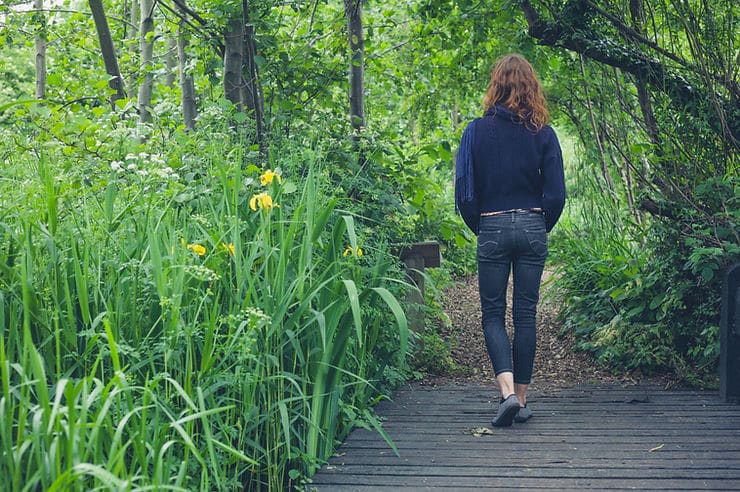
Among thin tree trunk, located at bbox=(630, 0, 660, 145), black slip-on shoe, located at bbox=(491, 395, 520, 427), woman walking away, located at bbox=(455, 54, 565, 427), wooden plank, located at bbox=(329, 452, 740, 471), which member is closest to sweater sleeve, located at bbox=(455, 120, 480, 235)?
woman walking away, located at bbox=(455, 54, 565, 427)

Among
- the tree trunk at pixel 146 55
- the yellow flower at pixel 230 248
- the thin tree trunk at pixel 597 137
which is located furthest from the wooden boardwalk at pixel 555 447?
the tree trunk at pixel 146 55

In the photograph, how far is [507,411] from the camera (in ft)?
14.2

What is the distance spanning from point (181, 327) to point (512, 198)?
1997mm

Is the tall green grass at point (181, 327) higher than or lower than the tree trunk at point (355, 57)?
lower

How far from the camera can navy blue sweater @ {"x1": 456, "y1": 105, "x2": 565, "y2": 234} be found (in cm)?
447

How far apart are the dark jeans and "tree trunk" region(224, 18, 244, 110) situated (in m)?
2.75

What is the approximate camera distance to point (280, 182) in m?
4.29

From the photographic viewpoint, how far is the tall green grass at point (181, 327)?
2.93 m

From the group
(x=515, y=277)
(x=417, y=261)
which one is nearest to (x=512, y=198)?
(x=515, y=277)

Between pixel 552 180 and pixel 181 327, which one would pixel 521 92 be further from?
pixel 181 327

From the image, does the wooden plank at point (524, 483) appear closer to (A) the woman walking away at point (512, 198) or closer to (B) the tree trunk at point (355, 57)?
(A) the woman walking away at point (512, 198)

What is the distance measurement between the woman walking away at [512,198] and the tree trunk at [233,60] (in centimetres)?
253

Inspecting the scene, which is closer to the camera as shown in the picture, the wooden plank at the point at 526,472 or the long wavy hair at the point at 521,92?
the wooden plank at the point at 526,472

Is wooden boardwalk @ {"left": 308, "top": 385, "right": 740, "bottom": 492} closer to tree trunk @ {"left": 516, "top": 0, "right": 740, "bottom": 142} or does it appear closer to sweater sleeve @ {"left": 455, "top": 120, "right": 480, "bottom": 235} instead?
sweater sleeve @ {"left": 455, "top": 120, "right": 480, "bottom": 235}
